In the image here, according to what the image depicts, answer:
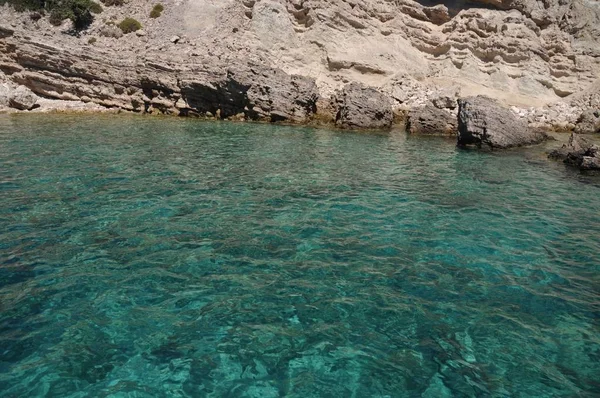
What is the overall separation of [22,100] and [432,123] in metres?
26.4

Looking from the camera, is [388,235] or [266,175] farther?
[266,175]

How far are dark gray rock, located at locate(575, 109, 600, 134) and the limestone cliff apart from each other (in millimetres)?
1298

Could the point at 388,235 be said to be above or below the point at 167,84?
below

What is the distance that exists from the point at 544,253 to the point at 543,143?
18210 millimetres

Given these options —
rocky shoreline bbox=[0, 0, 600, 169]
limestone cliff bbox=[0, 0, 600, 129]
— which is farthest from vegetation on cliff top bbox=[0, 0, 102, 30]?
rocky shoreline bbox=[0, 0, 600, 169]

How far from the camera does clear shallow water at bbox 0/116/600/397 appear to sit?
4879 mm

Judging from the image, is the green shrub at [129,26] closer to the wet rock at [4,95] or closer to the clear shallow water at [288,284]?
the wet rock at [4,95]

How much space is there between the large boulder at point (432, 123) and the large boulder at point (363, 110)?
1.69 metres

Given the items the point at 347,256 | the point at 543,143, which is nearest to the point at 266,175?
the point at 347,256

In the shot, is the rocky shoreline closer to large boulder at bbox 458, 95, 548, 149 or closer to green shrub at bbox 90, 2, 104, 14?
large boulder at bbox 458, 95, 548, 149

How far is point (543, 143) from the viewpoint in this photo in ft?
78.5

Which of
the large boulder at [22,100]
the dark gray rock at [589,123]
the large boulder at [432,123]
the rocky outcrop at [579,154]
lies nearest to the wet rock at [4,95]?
the large boulder at [22,100]

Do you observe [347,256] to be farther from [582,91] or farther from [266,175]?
[582,91]

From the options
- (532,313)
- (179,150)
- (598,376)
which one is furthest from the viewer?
(179,150)
